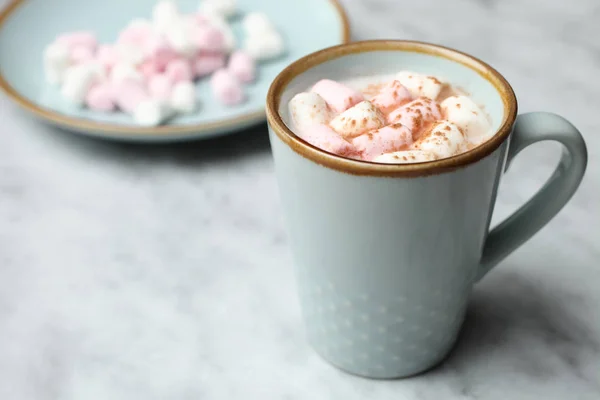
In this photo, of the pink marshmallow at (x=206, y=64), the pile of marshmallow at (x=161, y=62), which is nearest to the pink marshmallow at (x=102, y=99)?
the pile of marshmallow at (x=161, y=62)

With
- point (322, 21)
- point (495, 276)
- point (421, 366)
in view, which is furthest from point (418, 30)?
point (421, 366)

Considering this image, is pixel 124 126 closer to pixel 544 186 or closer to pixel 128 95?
pixel 128 95

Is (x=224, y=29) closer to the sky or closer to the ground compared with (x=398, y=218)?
closer to the ground

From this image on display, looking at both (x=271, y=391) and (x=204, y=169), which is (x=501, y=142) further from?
(x=204, y=169)

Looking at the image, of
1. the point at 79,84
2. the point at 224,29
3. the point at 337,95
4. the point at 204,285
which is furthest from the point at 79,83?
the point at 337,95

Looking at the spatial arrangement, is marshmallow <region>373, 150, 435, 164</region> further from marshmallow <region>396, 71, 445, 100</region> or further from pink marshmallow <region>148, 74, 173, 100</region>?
pink marshmallow <region>148, 74, 173, 100</region>

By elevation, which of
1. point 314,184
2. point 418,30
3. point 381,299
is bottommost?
point 418,30

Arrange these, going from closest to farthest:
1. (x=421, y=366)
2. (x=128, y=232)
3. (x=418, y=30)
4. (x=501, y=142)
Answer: (x=501, y=142) < (x=421, y=366) < (x=128, y=232) < (x=418, y=30)

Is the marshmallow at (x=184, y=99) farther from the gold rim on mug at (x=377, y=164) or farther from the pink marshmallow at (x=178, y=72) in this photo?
the gold rim on mug at (x=377, y=164)

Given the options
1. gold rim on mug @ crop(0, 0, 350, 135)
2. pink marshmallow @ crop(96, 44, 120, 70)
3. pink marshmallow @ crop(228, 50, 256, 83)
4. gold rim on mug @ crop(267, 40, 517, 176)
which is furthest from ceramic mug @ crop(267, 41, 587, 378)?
pink marshmallow @ crop(96, 44, 120, 70)
